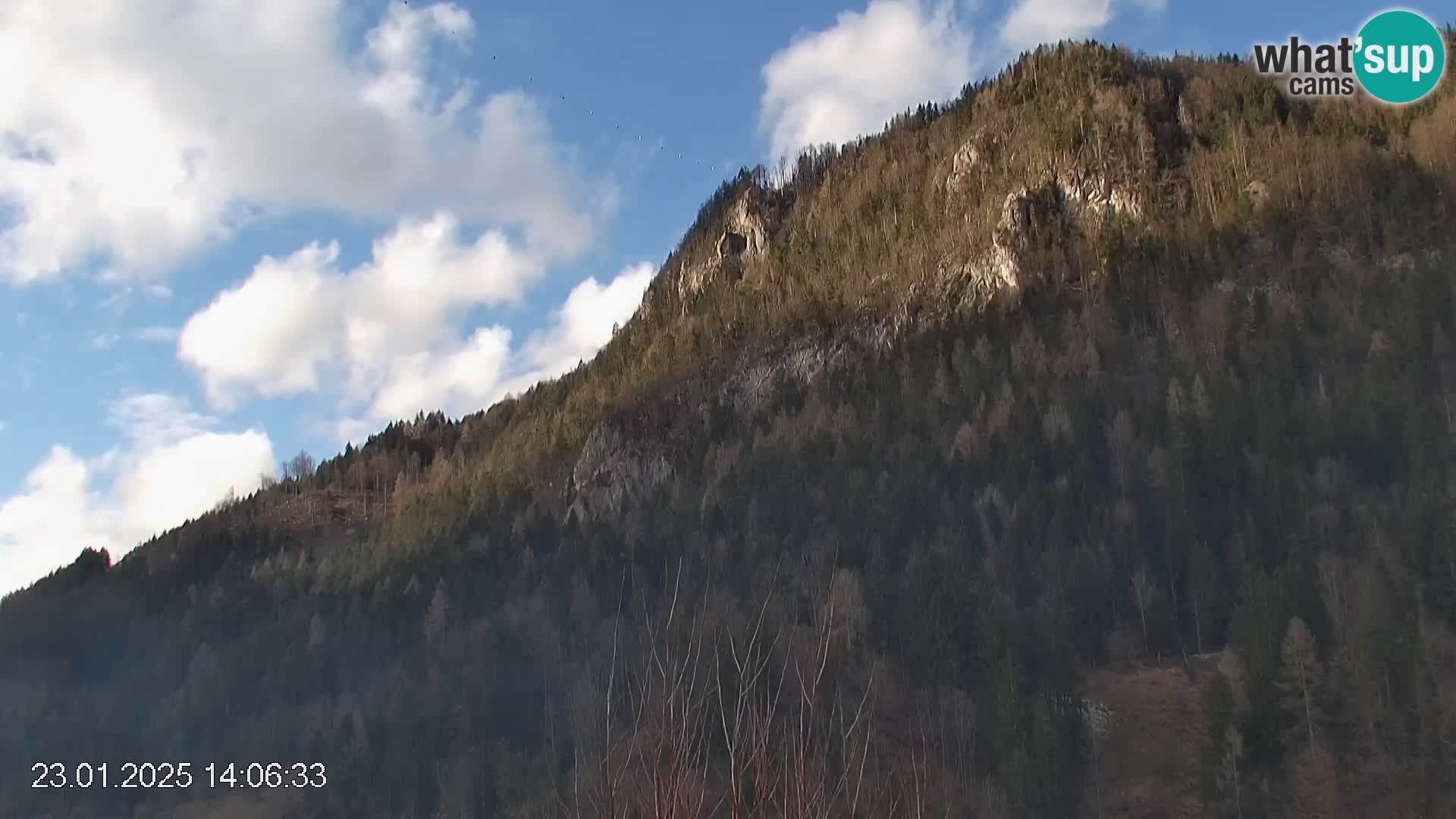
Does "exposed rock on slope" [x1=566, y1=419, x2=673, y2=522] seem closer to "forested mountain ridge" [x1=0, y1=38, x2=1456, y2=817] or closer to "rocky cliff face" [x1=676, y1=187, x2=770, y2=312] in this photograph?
"forested mountain ridge" [x1=0, y1=38, x2=1456, y2=817]

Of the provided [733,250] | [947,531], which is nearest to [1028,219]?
[733,250]

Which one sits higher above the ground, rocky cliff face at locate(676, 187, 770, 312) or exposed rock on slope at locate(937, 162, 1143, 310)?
rocky cliff face at locate(676, 187, 770, 312)

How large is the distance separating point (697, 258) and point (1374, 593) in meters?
135

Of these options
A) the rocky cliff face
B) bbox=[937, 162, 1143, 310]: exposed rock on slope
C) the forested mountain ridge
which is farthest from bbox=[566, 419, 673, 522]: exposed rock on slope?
bbox=[937, 162, 1143, 310]: exposed rock on slope

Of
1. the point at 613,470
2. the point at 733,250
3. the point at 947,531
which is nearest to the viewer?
the point at 947,531

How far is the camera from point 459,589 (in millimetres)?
112125

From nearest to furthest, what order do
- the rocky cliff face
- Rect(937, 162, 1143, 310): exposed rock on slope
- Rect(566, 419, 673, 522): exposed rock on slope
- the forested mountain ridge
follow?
the forested mountain ridge
Rect(566, 419, 673, 522): exposed rock on slope
Rect(937, 162, 1143, 310): exposed rock on slope
the rocky cliff face

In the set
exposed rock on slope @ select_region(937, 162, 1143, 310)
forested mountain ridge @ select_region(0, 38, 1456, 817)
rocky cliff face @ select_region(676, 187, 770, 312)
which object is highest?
rocky cliff face @ select_region(676, 187, 770, 312)

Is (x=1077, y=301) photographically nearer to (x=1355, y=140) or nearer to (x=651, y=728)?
(x=1355, y=140)

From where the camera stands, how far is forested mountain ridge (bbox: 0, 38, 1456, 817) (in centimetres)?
5422

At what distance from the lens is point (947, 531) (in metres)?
89.4

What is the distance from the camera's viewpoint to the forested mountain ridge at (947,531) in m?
54.2

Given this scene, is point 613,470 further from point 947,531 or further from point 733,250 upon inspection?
point 947,531

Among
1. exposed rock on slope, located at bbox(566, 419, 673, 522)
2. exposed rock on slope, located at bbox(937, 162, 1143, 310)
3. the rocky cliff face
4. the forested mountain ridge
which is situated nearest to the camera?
the forested mountain ridge
